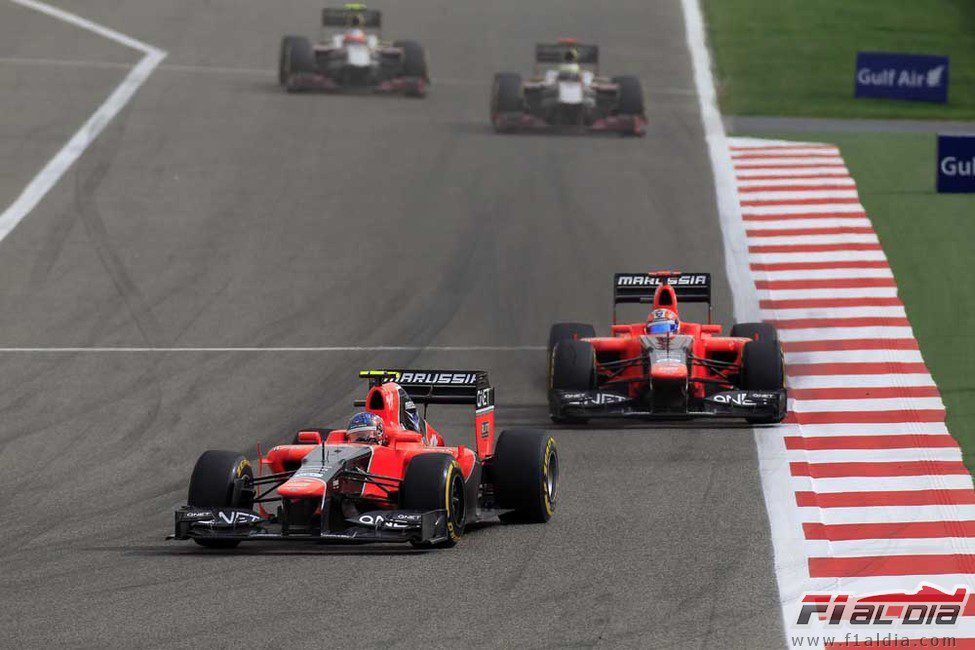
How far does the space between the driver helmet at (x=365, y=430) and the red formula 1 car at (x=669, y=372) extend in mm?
5681

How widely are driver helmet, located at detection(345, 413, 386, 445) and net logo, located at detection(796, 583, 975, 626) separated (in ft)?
13.6

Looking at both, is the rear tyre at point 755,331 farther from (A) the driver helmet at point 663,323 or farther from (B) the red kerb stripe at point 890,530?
(B) the red kerb stripe at point 890,530

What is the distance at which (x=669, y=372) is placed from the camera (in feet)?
69.8

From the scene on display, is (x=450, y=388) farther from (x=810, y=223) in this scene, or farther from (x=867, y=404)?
(x=810, y=223)

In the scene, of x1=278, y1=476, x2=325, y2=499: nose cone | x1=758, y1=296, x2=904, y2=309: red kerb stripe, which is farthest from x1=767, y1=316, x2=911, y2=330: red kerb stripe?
x1=278, y1=476, x2=325, y2=499: nose cone

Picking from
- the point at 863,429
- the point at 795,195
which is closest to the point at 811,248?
the point at 795,195

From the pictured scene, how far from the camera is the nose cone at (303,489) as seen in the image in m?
14.8

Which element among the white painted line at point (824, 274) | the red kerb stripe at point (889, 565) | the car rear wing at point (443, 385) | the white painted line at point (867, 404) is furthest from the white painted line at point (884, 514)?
the white painted line at point (824, 274)

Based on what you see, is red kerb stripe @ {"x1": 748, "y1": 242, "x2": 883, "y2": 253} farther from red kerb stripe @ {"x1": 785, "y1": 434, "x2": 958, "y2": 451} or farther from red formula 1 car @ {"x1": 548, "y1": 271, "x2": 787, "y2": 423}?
red kerb stripe @ {"x1": 785, "y1": 434, "x2": 958, "y2": 451}

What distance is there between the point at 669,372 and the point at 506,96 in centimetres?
1660

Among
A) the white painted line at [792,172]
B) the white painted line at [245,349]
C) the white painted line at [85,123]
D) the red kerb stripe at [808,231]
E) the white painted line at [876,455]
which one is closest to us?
the white painted line at [876,455]

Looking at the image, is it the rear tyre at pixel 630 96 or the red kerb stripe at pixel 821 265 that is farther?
the rear tyre at pixel 630 96

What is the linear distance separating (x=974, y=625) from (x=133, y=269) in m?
18.5

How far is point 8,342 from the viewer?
25453 millimetres
